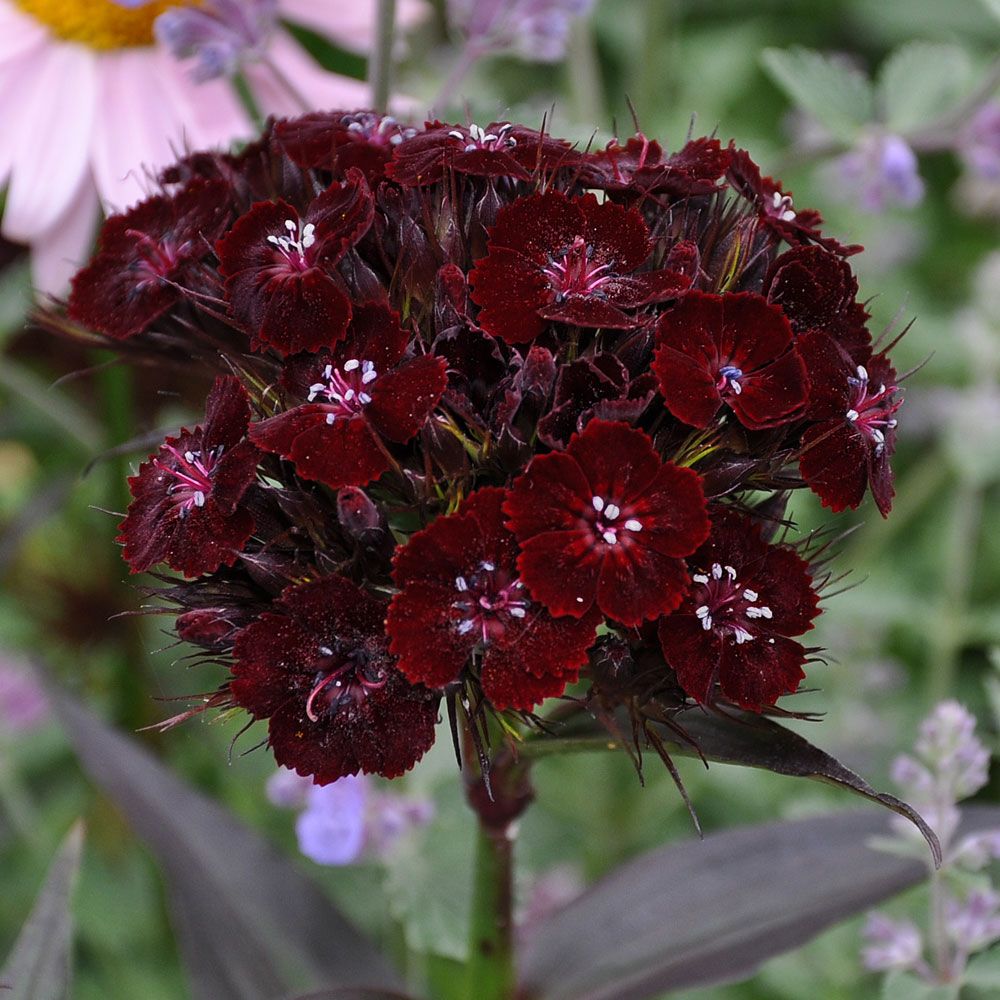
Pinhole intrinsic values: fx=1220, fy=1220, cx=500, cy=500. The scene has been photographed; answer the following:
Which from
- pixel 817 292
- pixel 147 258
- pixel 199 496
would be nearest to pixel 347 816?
pixel 199 496

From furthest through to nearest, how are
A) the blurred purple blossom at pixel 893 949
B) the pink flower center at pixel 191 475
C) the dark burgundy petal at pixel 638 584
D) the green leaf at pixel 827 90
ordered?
the green leaf at pixel 827 90, the blurred purple blossom at pixel 893 949, the pink flower center at pixel 191 475, the dark burgundy petal at pixel 638 584

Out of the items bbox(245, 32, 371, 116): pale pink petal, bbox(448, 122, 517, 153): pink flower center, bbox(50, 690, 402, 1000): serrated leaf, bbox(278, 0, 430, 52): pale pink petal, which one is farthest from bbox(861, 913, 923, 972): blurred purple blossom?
bbox(278, 0, 430, 52): pale pink petal

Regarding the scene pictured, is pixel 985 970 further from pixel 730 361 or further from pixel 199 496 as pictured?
Answer: pixel 199 496

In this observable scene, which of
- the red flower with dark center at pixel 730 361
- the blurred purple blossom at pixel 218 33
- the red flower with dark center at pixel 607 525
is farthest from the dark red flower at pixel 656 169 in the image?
the blurred purple blossom at pixel 218 33

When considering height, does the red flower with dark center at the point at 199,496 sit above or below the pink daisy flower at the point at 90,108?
below

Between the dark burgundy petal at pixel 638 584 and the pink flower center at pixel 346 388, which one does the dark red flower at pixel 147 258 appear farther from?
the dark burgundy petal at pixel 638 584

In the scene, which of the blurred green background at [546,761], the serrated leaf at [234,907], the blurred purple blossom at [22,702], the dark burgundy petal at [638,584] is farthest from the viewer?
the blurred purple blossom at [22,702]

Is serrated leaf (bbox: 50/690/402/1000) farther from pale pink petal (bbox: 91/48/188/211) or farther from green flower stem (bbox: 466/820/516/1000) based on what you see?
pale pink petal (bbox: 91/48/188/211)
